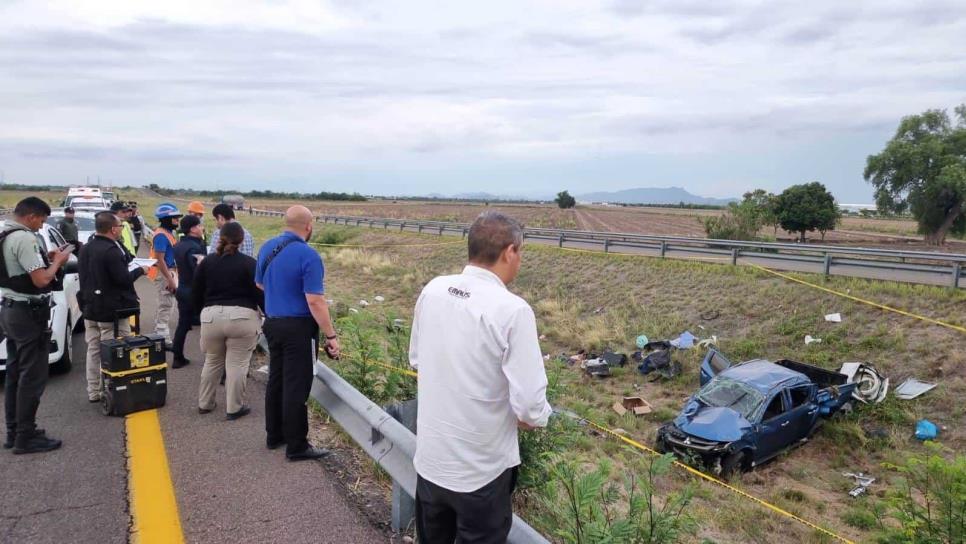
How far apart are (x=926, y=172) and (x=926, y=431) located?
3344 centimetres

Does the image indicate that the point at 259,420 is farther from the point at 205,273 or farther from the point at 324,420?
the point at 205,273

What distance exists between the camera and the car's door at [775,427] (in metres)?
9.68

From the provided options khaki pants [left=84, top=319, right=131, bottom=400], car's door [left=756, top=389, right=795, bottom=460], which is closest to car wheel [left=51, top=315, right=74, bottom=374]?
khaki pants [left=84, top=319, right=131, bottom=400]

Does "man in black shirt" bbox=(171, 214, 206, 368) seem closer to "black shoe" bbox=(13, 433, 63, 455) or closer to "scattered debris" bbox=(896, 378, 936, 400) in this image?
"black shoe" bbox=(13, 433, 63, 455)

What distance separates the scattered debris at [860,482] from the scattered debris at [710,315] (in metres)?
6.67

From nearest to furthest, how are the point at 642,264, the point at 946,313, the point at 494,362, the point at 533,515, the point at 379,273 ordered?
the point at 494,362 → the point at 533,515 → the point at 946,313 → the point at 642,264 → the point at 379,273

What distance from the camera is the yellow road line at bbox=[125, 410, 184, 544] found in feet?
11.6

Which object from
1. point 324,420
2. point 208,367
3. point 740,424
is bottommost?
point 740,424

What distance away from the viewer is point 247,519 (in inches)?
145

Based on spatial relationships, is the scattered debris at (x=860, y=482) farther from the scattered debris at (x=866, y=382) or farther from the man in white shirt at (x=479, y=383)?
the man in white shirt at (x=479, y=383)

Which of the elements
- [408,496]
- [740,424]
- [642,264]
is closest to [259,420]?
[408,496]

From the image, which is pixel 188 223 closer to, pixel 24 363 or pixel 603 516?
pixel 24 363

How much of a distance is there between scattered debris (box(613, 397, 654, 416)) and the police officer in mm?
9207

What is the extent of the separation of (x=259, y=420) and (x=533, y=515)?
2.75 m
